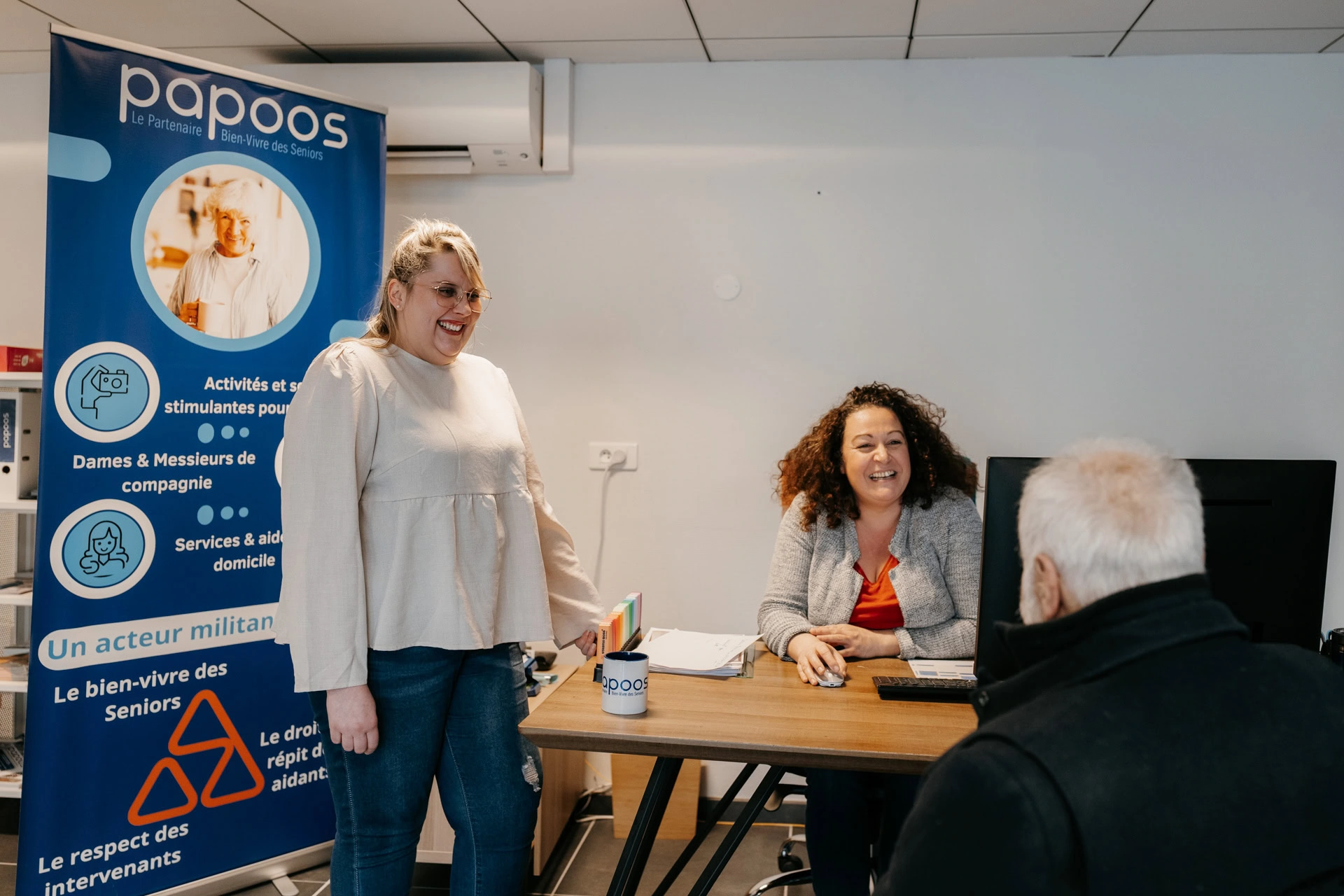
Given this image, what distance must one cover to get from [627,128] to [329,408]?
1.82 m

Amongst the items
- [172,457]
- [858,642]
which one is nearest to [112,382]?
[172,457]

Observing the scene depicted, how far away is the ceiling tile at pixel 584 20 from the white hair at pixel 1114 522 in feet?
6.62

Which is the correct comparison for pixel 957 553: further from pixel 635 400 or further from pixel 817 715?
pixel 635 400

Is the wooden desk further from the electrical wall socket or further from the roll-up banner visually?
the electrical wall socket

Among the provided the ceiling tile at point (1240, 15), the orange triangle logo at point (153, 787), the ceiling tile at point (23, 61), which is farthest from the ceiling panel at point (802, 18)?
the orange triangle logo at point (153, 787)

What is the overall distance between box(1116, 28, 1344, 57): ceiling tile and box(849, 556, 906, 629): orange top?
179 centimetres

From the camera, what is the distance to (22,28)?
8.98ft

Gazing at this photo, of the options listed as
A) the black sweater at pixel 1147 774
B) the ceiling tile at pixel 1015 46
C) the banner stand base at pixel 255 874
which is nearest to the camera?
the black sweater at pixel 1147 774

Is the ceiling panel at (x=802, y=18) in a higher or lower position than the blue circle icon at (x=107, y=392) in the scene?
higher

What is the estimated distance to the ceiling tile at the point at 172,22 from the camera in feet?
8.46

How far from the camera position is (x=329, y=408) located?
5.00 feet

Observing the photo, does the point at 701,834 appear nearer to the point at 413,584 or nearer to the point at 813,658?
the point at 813,658

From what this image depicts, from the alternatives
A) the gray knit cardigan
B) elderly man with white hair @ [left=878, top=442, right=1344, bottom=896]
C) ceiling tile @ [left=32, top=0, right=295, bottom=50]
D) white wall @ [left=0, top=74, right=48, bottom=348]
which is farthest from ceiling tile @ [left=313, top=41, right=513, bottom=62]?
elderly man with white hair @ [left=878, top=442, right=1344, bottom=896]

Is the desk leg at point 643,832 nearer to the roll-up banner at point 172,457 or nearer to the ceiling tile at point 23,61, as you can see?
the roll-up banner at point 172,457
